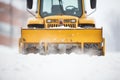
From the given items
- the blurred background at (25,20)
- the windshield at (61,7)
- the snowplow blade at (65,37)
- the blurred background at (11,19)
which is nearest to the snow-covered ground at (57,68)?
the snowplow blade at (65,37)

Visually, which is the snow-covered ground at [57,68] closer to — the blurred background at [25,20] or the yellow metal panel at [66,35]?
the yellow metal panel at [66,35]

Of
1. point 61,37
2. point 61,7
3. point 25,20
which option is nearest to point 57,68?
point 61,37

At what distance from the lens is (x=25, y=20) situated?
11969 mm

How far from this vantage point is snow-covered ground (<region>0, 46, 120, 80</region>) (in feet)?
13.8

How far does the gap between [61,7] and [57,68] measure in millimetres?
2784

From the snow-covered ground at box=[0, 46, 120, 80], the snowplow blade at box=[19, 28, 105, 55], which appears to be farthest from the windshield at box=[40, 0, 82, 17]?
the snow-covered ground at box=[0, 46, 120, 80]

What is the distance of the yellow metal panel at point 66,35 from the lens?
6871mm

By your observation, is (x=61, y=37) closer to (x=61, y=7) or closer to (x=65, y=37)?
(x=65, y=37)

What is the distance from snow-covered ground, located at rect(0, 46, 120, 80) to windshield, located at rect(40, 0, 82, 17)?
1806mm

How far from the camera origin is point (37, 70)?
4574 mm

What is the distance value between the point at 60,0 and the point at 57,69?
288 cm

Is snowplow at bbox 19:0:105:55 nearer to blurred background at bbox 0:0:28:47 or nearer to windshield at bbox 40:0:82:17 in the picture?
windshield at bbox 40:0:82:17

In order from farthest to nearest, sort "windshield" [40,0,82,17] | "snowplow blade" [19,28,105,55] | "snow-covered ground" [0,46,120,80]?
"windshield" [40,0,82,17] < "snowplow blade" [19,28,105,55] < "snow-covered ground" [0,46,120,80]

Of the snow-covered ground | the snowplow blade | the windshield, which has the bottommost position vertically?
the snow-covered ground
